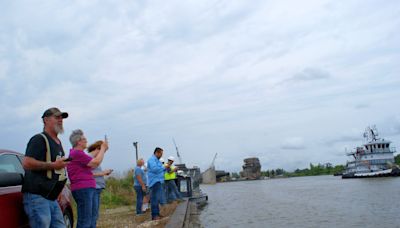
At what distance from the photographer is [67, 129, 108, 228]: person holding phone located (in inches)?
264

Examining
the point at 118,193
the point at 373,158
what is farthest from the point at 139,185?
the point at 373,158

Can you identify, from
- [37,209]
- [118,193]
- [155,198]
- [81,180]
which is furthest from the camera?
[118,193]

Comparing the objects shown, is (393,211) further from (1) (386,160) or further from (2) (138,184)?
(1) (386,160)

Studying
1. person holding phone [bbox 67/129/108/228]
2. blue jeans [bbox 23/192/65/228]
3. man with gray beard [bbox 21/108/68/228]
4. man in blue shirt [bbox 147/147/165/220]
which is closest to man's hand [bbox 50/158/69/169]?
man with gray beard [bbox 21/108/68/228]

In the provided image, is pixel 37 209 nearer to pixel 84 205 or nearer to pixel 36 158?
pixel 36 158

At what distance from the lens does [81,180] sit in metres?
6.76

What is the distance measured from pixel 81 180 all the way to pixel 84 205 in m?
0.39

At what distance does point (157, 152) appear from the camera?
39.1ft

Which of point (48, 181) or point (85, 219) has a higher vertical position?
point (48, 181)

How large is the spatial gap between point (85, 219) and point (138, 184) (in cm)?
718

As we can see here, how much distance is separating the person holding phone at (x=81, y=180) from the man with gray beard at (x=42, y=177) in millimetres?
1526

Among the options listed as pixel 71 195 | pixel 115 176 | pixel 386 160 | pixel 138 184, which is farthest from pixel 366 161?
pixel 71 195

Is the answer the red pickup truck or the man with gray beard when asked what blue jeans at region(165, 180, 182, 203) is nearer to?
the red pickup truck

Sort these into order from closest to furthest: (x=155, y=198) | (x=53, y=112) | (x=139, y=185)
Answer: (x=53, y=112)
(x=155, y=198)
(x=139, y=185)
